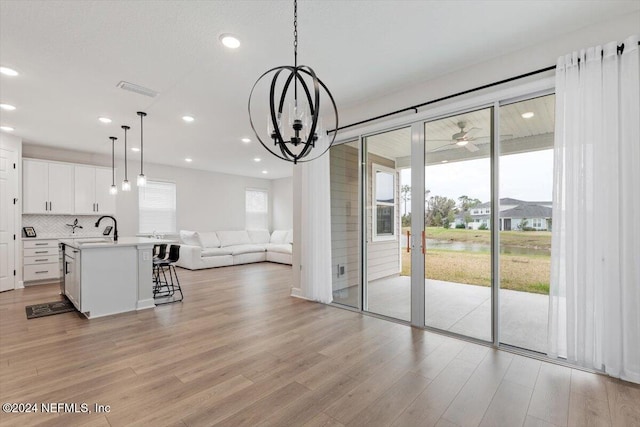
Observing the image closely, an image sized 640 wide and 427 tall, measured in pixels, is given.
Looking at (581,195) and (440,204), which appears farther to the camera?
(440,204)

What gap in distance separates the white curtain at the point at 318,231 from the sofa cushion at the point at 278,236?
17.0ft

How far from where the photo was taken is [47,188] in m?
6.09

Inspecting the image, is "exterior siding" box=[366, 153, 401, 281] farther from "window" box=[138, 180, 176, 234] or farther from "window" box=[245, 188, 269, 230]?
"window" box=[245, 188, 269, 230]

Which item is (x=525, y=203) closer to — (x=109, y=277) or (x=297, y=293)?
(x=297, y=293)

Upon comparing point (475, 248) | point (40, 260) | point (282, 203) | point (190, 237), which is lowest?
point (40, 260)

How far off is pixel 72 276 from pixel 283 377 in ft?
12.4

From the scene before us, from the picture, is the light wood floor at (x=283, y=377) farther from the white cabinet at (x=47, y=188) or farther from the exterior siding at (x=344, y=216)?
the white cabinet at (x=47, y=188)

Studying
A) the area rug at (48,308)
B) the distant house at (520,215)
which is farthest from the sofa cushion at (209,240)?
the distant house at (520,215)

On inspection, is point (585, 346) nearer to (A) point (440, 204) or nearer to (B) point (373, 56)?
(A) point (440, 204)

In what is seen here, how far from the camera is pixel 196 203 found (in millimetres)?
8875

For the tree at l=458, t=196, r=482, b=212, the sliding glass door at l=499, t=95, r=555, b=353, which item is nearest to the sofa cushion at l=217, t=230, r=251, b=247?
the tree at l=458, t=196, r=482, b=212

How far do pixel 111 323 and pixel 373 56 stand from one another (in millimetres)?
4289

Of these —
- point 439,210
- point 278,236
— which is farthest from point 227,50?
point 278,236

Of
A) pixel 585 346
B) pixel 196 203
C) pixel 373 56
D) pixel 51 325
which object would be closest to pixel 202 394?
pixel 51 325
